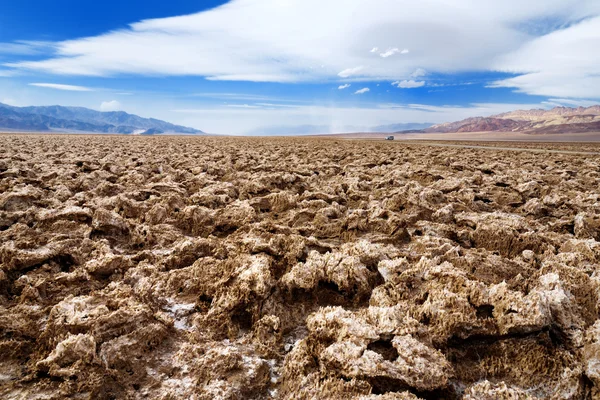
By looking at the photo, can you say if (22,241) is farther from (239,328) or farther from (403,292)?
(403,292)

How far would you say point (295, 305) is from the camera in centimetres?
218

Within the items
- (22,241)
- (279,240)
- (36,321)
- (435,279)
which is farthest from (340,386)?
(22,241)

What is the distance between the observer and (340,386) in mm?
1413

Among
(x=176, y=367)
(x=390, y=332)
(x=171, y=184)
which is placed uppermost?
(x=171, y=184)

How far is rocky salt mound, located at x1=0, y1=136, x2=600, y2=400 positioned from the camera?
1.50 meters

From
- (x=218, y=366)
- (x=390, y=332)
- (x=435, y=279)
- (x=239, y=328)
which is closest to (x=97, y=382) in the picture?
(x=218, y=366)

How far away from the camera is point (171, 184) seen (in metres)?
5.11

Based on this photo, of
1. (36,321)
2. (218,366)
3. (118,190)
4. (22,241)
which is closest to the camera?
(218,366)

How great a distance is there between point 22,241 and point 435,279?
3075 millimetres

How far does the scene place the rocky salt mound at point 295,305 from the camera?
150 cm

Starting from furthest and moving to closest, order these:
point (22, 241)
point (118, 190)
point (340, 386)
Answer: point (118, 190) < point (22, 241) < point (340, 386)

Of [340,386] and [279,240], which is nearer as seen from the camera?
[340,386]

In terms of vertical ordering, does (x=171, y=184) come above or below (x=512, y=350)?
above

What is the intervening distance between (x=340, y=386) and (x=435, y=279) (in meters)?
1.02
